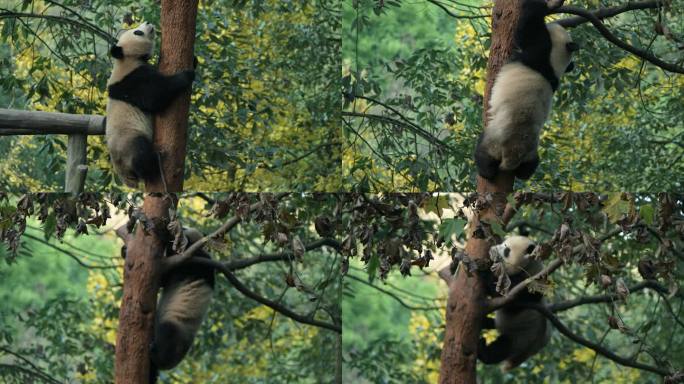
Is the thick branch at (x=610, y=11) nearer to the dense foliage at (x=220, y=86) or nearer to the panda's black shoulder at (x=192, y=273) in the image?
the dense foliage at (x=220, y=86)

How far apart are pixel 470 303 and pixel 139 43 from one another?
2.08 meters

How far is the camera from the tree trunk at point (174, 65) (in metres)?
4.75

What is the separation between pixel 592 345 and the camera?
5.17 metres

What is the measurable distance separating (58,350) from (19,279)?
435mm

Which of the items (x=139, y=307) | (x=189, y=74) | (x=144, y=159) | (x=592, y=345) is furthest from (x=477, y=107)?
(x=139, y=307)

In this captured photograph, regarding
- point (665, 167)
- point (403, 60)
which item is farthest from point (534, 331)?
point (403, 60)

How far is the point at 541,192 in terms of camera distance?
5117 mm

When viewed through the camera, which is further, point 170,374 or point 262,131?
point 262,131

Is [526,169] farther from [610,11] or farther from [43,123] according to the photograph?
[43,123]

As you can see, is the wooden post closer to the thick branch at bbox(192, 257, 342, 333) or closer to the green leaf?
the thick branch at bbox(192, 257, 342, 333)

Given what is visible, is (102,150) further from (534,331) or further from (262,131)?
(534,331)

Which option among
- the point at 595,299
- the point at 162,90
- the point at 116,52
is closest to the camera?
the point at 162,90

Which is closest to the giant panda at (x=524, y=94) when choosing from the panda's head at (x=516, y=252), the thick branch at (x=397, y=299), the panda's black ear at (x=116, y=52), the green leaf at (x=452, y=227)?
the panda's head at (x=516, y=252)

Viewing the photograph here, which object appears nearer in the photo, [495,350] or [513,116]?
[513,116]
